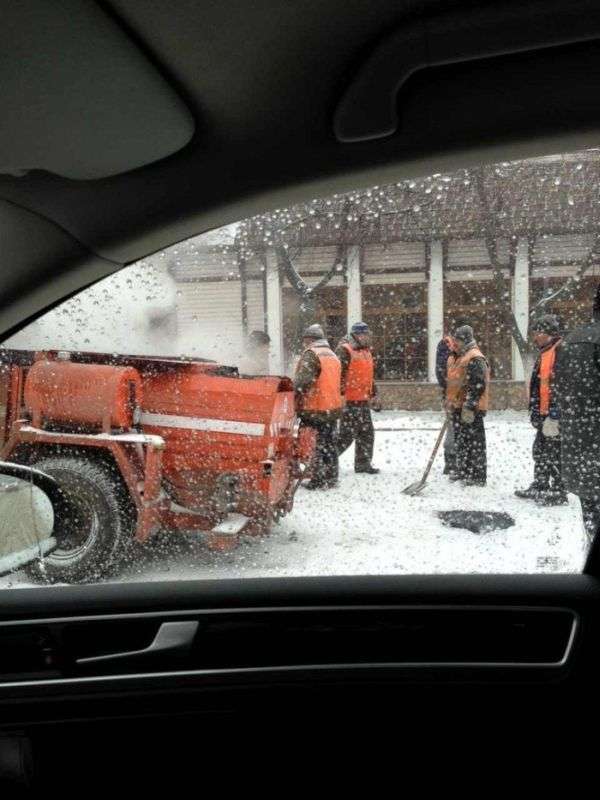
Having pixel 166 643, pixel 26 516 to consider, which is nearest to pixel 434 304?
pixel 166 643

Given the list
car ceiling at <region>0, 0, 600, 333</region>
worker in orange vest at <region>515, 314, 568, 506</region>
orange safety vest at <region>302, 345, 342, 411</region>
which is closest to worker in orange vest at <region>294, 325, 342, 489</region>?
orange safety vest at <region>302, 345, 342, 411</region>

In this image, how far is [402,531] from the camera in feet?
6.50

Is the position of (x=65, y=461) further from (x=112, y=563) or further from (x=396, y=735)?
(x=396, y=735)

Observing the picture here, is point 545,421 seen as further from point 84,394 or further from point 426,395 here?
point 84,394

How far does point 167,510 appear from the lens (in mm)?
2041

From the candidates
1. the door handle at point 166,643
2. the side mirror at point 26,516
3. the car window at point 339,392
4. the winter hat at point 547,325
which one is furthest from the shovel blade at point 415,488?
the side mirror at point 26,516

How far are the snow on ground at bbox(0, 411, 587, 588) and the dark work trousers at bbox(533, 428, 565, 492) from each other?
2 centimetres

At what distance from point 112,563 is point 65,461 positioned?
278mm

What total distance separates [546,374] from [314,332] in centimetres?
50

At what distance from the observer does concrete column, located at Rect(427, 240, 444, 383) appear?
1729 mm

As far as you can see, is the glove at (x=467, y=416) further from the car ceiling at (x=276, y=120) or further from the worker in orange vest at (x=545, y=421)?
the car ceiling at (x=276, y=120)

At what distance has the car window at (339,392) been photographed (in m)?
1.74

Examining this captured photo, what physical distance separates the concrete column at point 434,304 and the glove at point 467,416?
0.38 ft

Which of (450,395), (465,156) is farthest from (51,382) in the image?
(465,156)
